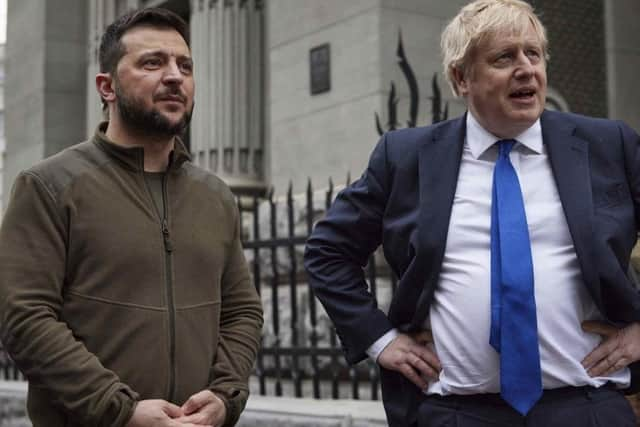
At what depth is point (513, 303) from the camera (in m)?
2.54

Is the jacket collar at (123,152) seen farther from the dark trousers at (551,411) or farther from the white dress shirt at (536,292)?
the dark trousers at (551,411)

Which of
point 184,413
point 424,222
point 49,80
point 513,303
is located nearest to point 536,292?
point 513,303

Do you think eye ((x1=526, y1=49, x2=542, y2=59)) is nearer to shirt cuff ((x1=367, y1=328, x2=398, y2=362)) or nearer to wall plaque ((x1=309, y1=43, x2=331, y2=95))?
shirt cuff ((x1=367, y1=328, x2=398, y2=362))

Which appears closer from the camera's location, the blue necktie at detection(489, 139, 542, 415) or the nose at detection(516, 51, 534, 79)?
the blue necktie at detection(489, 139, 542, 415)

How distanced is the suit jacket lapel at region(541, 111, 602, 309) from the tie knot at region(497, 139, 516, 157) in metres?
0.10

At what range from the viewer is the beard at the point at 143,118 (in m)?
2.82

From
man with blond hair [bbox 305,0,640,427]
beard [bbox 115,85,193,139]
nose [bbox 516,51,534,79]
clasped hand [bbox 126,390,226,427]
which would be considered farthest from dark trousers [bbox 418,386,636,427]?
beard [bbox 115,85,193,139]

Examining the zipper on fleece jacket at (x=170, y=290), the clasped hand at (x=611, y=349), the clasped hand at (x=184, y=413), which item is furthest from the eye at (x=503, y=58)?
the clasped hand at (x=184, y=413)

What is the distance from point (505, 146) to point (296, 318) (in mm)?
3851

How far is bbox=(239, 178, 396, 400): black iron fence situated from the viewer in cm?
609

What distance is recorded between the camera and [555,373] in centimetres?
254

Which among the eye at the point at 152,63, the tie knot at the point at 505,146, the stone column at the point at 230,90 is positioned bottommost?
the tie knot at the point at 505,146

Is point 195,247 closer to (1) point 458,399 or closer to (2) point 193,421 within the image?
(2) point 193,421

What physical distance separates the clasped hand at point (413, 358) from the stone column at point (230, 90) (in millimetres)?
6806
